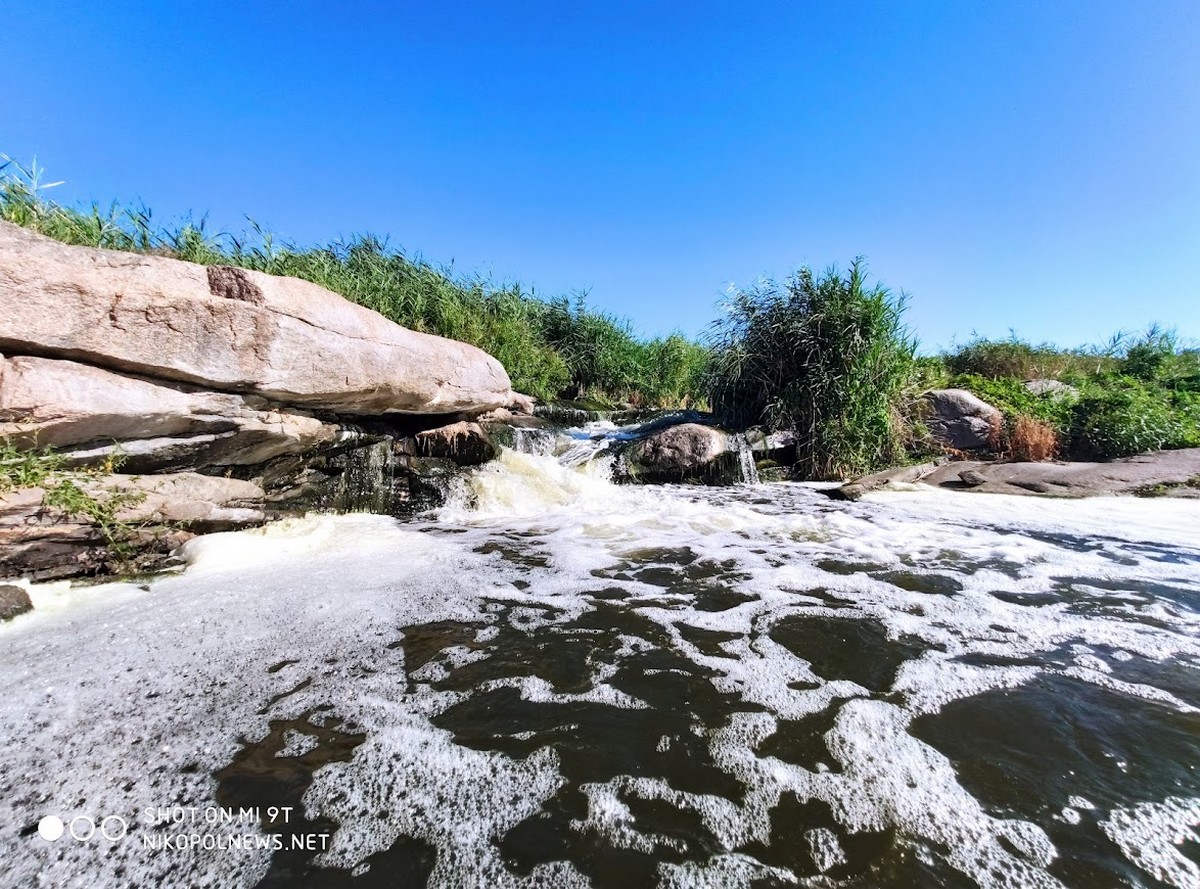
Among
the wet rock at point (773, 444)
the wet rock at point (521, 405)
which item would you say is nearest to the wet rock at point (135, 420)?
the wet rock at point (521, 405)

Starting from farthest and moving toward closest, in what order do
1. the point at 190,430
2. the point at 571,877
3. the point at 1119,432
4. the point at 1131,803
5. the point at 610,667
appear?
the point at 1119,432 < the point at 190,430 < the point at 610,667 < the point at 1131,803 < the point at 571,877

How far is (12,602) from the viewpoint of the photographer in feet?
7.97

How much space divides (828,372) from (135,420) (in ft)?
25.6

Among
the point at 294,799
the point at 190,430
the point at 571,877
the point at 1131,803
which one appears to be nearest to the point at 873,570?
the point at 1131,803

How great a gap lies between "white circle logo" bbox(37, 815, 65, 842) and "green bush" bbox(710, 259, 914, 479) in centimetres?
765

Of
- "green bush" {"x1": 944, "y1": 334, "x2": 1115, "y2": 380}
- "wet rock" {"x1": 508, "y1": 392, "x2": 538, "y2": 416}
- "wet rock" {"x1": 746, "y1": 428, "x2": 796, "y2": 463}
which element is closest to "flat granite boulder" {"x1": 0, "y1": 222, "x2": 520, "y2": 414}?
"wet rock" {"x1": 508, "y1": 392, "x2": 538, "y2": 416}

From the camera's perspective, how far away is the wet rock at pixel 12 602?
7.82 ft

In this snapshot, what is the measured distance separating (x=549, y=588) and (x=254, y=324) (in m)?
3.07

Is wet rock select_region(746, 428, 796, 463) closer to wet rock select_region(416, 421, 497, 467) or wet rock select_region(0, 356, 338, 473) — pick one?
wet rock select_region(416, 421, 497, 467)

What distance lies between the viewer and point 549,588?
114 inches

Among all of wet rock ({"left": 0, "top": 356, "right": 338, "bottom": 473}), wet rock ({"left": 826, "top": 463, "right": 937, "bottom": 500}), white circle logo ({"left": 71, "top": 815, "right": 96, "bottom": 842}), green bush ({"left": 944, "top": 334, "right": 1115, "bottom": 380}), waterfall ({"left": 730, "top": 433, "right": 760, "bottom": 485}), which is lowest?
white circle logo ({"left": 71, "top": 815, "right": 96, "bottom": 842})

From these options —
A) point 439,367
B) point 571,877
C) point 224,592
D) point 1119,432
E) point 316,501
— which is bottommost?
point 571,877

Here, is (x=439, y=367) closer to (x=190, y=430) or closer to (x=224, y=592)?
(x=190, y=430)

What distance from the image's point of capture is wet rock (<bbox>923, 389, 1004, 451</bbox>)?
26.9ft
